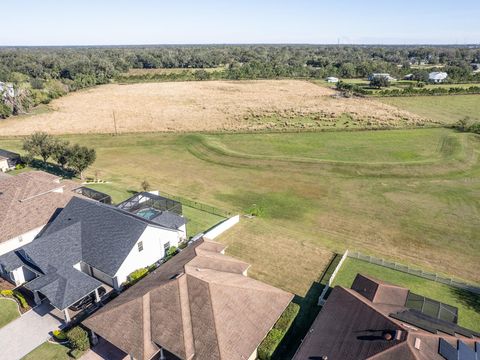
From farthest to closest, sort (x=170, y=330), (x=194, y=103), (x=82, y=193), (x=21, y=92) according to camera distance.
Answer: (x=194, y=103), (x=21, y=92), (x=82, y=193), (x=170, y=330)

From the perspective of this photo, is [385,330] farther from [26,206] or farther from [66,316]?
[26,206]

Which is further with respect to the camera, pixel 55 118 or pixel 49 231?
pixel 55 118

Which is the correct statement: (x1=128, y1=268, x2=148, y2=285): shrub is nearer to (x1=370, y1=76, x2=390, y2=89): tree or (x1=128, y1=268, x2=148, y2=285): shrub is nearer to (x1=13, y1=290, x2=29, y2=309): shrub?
(x1=13, y1=290, x2=29, y2=309): shrub

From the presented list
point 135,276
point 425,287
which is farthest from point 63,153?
point 425,287

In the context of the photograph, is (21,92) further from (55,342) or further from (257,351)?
(257,351)

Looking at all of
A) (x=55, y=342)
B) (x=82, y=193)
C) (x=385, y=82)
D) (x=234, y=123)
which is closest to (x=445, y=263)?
(x=55, y=342)

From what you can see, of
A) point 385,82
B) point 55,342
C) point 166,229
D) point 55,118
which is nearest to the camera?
point 55,342

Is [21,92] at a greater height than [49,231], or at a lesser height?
greater
